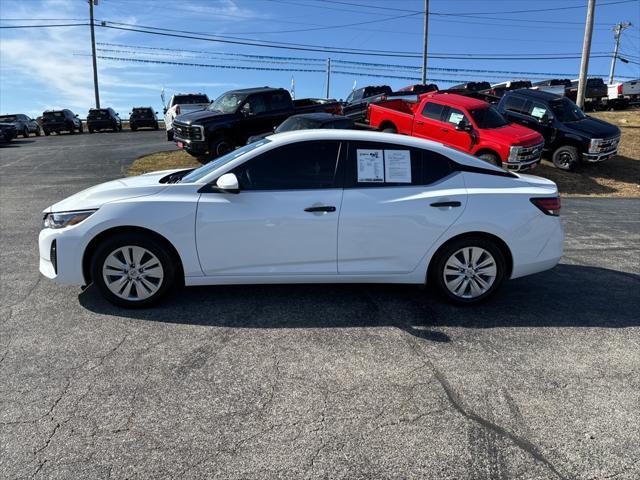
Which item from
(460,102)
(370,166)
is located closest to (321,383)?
(370,166)

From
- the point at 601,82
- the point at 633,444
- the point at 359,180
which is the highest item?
the point at 601,82

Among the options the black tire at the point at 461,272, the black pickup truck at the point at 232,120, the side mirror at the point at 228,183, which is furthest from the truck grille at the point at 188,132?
the black tire at the point at 461,272

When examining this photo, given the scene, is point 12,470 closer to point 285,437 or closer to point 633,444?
point 285,437

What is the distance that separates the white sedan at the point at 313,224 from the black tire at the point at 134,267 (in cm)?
1

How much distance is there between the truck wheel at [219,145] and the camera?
13148 millimetres

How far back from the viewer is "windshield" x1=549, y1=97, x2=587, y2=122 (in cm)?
1461

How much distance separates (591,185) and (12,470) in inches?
612

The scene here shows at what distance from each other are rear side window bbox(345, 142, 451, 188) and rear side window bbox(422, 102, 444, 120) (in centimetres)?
912

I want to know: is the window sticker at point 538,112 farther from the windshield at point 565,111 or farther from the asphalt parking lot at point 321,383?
the asphalt parking lot at point 321,383

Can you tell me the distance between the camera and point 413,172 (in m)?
4.52

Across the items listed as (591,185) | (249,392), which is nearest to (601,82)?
(591,185)

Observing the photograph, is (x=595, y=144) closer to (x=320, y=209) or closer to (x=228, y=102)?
(x=228, y=102)

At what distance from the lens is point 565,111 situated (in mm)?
14805

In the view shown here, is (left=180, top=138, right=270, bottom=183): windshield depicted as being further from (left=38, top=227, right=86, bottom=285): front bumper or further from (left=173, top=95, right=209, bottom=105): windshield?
(left=173, top=95, right=209, bottom=105): windshield
